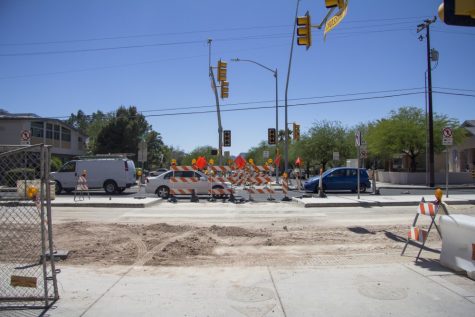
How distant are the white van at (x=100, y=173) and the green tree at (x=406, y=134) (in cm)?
2204

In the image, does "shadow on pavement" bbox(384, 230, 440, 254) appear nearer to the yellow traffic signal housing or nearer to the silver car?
the silver car

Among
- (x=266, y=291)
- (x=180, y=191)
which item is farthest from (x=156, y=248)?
(x=180, y=191)

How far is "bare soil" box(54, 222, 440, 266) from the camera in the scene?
739 centimetres

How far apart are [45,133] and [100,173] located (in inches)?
940

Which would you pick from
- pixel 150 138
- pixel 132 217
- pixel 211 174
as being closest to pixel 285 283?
pixel 132 217

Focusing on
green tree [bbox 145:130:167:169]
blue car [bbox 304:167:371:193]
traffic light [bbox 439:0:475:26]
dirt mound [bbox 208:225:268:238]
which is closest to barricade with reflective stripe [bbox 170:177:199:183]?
blue car [bbox 304:167:371:193]

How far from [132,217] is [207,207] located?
3.76 meters

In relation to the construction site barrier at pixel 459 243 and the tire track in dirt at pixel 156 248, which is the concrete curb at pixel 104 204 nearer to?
the tire track in dirt at pixel 156 248

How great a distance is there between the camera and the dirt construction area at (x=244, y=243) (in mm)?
7402

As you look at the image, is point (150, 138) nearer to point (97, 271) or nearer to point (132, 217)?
point (132, 217)

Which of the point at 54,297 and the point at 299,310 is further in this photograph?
the point at 54,297

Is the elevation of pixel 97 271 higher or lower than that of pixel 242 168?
lower

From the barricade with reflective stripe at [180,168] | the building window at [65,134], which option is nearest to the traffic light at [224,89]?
the barricade with reflective stripe at [180,168]

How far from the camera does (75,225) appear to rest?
430 inches
